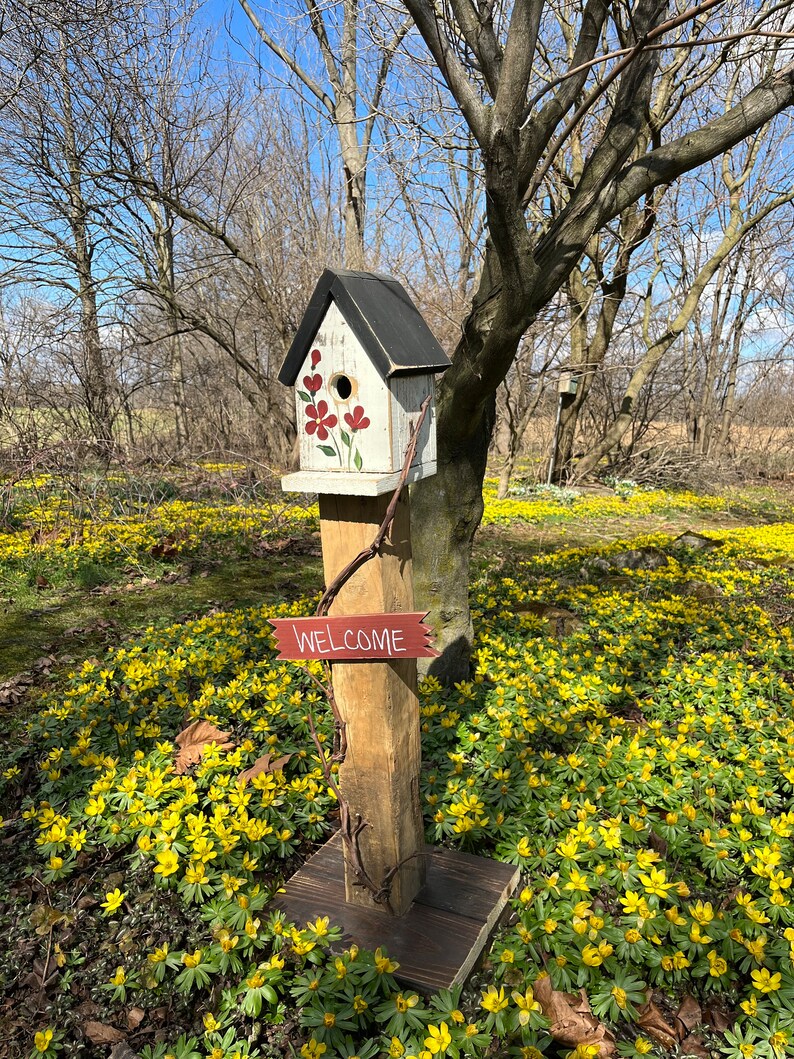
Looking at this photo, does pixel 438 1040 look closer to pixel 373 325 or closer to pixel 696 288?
pixel 373 325

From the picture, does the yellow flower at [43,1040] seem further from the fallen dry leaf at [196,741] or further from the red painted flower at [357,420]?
the red painted flower at [357,420]

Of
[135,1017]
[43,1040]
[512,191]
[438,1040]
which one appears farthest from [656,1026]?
[512,191]

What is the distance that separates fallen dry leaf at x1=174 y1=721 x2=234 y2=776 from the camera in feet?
9.64

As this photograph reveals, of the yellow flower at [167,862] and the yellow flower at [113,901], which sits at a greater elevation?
the yellow flower at [167,862]

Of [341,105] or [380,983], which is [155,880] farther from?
[341,105]

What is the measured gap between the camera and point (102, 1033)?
76.9 inches

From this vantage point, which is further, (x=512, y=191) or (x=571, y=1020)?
(x=512, y=191)

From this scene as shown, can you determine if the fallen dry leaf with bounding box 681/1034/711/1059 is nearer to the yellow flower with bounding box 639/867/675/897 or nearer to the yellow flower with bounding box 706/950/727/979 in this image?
the yellow flower with bounding box 706/950/727/979

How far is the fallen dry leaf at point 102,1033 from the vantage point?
76.3 inches

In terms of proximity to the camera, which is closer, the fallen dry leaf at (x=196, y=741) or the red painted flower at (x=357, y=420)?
the red painted flower at (x=357, y=420)

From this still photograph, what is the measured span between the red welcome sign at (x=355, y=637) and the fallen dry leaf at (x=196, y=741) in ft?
4.38

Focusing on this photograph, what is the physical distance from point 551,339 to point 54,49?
788 centimetres

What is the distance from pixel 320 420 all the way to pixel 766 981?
2209mm

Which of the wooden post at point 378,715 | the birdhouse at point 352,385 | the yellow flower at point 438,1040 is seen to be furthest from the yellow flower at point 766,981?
the birdhouse at point 352,385
